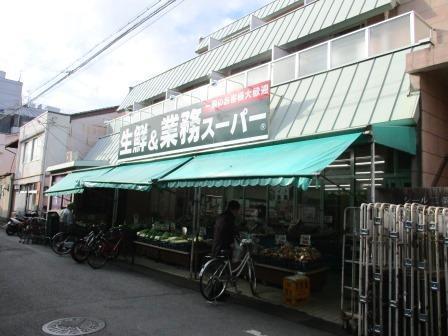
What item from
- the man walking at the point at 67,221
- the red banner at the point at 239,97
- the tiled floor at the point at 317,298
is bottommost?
the tiled floor at the point at 317,298

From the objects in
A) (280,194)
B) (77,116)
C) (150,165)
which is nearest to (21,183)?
(77,116)

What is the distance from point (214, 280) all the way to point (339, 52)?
6750mm

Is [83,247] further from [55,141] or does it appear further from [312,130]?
[55,141]

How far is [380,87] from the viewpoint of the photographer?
912 cm

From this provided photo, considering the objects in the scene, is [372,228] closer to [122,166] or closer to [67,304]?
[67,304]

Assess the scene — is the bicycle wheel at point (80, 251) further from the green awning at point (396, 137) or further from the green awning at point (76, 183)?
the green awning at point (396, 137)

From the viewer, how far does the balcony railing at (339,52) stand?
369 inches

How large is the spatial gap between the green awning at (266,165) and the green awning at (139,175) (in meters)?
0.59

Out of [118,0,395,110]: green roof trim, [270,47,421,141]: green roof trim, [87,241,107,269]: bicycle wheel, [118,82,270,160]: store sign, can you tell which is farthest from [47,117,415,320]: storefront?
[118,0,395,110]: green roof trim

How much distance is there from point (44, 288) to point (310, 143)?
20.5 feet

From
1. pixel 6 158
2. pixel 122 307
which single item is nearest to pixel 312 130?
pixel 122 307

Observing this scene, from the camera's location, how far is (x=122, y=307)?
7.34 m

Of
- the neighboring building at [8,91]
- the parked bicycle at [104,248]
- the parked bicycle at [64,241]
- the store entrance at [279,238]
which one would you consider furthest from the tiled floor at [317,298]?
the neighboring building at [8,91]

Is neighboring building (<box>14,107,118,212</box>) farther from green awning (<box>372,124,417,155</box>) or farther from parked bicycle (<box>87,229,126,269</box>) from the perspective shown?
green awning (<box>372,124,417,155</box>)
